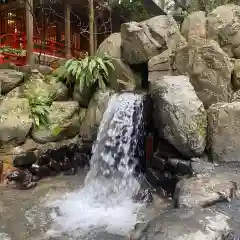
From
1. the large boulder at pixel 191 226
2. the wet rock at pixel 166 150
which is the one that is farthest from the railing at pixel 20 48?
the large boulder at pixel 191 226

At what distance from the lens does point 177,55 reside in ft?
26.7

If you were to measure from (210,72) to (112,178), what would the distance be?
355cm

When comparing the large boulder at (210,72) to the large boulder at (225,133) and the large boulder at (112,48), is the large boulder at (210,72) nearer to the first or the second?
the large boulder at (225,133)

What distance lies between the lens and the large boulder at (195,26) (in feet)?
30.2

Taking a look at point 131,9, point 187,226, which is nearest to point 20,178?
point 187,226

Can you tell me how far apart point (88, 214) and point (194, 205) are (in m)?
2.69

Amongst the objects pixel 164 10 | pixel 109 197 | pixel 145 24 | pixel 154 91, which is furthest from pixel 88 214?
pixel 164 10

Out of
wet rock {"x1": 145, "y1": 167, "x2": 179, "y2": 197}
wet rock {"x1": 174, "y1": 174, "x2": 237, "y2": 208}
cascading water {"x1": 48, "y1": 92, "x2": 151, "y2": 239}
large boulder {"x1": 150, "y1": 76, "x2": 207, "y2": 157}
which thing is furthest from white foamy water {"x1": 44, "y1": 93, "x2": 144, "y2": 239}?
wet rock {"x1": 174, "y1": 174, "x2": 237, "y2": 208}

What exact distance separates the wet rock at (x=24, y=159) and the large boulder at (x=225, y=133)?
4594 millimetres

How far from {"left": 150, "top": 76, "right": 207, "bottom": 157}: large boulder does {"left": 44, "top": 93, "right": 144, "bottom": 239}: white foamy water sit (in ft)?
3.72

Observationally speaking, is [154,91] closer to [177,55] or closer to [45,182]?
[177,55]

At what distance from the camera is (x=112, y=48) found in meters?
9.65

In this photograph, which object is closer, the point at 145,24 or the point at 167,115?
the point at 167,115

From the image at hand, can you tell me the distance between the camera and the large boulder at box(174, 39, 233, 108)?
7363mm
